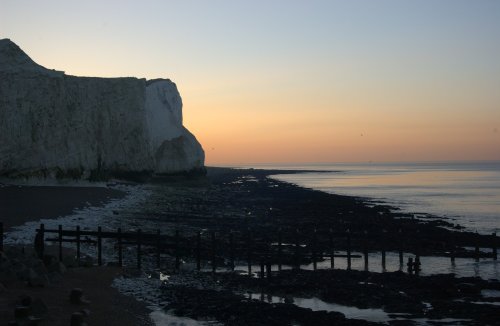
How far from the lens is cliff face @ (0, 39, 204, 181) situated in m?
50.9

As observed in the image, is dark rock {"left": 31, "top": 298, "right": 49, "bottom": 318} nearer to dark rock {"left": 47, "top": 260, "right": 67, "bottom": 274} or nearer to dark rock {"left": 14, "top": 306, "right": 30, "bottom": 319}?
dark rock {"left": 14, "top": 306, "right": 30, "bottom": 319}

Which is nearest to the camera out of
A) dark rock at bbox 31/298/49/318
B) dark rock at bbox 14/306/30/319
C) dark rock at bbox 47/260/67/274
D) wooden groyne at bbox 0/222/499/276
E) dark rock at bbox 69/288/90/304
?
dark rock at bbox 14/306/30/319

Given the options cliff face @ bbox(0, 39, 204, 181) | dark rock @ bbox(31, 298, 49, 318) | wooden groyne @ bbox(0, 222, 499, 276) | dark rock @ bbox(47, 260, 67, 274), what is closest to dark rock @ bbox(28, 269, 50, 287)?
dark rock @ bbox(47, 260, 67, 274)

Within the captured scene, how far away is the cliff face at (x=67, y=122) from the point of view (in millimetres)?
50875

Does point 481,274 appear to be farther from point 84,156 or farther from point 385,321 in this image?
point 84,156

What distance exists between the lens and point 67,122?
183 feet

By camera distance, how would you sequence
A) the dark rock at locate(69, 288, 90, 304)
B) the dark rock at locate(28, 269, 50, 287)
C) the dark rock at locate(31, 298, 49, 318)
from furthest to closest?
the dark rock at locate(28, 269, 50, 287)
the dark rock at locate(69, 288, 90, 304)
the dark rock at locate(31, 298, 49, 318)

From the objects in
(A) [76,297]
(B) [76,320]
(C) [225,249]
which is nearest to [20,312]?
(B) [76,320]

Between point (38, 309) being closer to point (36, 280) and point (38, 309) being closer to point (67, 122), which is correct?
point (36, 280)

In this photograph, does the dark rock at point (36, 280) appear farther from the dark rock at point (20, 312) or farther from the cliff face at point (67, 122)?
the cliff face at point (67, 122)

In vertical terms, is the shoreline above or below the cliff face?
below

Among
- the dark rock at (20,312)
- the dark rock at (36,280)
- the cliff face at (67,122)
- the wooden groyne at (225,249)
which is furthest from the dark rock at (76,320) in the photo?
the cliff face at (67,122)

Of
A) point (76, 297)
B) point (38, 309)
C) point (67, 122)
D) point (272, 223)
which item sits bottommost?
point (272, 223)

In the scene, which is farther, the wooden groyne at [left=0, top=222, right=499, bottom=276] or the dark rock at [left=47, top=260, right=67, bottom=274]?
the wooden groyne at [left=0, top=222, right=499, bottom=276]
